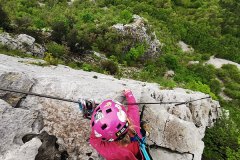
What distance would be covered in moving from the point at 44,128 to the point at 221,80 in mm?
19381

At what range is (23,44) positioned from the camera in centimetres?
1341

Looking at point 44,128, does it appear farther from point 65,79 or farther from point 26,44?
point 26,44

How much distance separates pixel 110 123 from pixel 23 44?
8817 millimetres

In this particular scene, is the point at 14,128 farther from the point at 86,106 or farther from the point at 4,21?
the point at 4,21

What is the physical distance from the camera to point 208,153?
10844 mm

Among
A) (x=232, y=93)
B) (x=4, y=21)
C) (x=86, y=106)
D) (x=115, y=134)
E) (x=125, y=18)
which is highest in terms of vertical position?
(x=115, y=134)

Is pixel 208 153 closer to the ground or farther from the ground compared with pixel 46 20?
farther from the ground

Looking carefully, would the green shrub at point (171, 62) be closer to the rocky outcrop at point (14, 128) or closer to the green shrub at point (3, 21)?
the green shrub at point (3, 21)

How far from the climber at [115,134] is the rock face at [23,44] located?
25.3 ft

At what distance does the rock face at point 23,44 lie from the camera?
13.0 meters

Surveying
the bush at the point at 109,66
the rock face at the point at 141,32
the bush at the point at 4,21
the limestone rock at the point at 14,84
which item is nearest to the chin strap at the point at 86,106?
the limestone rock at the point at 14,84

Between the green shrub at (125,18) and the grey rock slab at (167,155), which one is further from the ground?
the grey rock slab at (167,155)

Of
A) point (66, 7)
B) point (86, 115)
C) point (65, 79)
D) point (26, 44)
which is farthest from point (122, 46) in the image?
point (86, 115)

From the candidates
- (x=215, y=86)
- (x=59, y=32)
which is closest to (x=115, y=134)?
(x=59, y=32)
